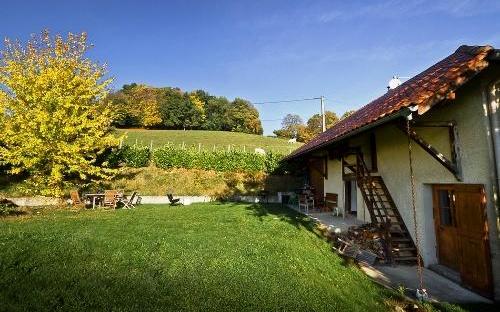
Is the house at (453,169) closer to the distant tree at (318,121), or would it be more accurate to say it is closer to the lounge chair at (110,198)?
the lounge chair at (110,198)

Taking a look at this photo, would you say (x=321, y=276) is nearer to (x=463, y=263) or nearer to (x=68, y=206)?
(x=463, y=263)

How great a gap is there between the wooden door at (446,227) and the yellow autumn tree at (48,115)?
15782 millimetres

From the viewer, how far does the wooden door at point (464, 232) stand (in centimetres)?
665

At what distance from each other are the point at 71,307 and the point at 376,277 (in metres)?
6.54

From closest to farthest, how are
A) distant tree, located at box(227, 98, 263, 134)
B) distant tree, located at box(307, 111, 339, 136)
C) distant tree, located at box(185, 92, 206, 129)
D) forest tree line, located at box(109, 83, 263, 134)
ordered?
forest tree line, located at box(109, 83, 263, 134)
distant tree, located at box(185, 92, 206, 129)
distant tree, located at box(227, 98, 263, 134)
distant tree, located at box(307, 111, 339, 136)

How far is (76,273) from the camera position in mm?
6137

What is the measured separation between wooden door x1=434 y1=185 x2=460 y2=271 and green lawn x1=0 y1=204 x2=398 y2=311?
2332mm

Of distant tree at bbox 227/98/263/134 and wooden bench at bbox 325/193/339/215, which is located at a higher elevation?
distant tree at bbox 227/98/263/134

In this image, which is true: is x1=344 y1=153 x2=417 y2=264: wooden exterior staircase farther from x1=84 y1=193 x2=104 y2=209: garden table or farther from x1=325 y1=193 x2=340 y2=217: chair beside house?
x1=84 y1=193 x2=104 y2=209: garden table

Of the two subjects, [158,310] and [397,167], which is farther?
[397,167]

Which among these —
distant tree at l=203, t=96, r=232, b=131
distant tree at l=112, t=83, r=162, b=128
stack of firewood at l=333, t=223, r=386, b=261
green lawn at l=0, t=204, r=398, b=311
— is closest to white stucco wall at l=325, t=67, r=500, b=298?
stack of firewood at l=333, t=223, r=386, b=261

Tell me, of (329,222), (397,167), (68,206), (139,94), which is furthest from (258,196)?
(139,94)

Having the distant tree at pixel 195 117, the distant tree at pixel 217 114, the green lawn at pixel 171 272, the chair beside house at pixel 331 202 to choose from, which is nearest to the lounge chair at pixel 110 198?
the green lawn at pixel 171 272

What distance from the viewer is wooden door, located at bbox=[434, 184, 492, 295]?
21.8ft
